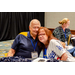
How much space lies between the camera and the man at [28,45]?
1359mm

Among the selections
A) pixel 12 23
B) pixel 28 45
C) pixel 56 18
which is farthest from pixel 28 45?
pixel 56 18

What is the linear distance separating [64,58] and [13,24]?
20.2 feet

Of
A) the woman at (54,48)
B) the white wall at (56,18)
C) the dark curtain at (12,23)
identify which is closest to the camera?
the woman at (54,48)

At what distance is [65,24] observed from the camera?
2.68 meters

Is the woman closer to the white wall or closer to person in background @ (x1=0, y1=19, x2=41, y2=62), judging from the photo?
person in background @ (x1=0, y1=19, x2=41, y2=62)

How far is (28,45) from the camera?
141 centimetres

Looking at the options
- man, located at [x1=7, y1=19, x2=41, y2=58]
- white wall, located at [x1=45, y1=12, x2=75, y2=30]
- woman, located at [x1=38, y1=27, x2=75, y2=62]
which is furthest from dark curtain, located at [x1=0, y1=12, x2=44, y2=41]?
woman, located at [x1=38, y1=27, x2=75, y2=62]

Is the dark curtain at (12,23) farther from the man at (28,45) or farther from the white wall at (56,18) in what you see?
the man at (28,45)

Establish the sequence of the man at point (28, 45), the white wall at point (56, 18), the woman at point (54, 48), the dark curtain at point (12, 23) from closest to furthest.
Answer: the woman at point (54, 48), the man at point (28, 45), the white wall at point (56, 18), the dark curtain at point (12, 23)

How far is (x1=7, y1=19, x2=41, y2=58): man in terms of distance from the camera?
4.46 feet

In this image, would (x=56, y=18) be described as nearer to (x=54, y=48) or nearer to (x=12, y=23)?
(x=12, y=23)

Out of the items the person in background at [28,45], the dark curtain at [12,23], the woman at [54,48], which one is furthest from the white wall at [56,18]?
the woman at [54,48]
